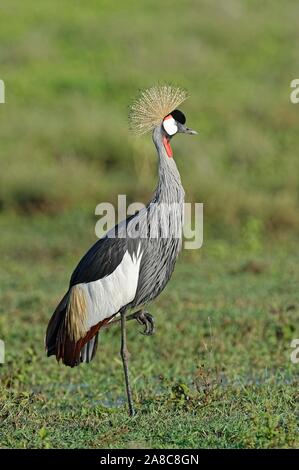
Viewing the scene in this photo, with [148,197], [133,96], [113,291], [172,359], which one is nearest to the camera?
[113,291]

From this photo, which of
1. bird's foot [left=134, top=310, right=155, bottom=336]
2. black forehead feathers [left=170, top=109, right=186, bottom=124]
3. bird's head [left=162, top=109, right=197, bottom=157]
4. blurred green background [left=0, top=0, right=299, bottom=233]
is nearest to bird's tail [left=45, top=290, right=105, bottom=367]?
bird's foot [left=134, top=310, right=155, bottom=336]

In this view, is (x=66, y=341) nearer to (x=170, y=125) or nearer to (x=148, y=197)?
(x=170, y=125)

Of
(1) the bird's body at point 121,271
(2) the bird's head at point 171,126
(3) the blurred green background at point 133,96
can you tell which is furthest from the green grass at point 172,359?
(2) the bird's head at point 171,126

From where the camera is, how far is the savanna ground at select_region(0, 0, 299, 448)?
548 cm

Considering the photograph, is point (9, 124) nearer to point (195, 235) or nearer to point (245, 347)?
point (195, 235)

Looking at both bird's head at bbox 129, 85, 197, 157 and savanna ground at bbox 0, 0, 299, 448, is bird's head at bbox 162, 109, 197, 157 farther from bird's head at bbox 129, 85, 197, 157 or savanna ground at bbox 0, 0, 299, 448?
savanna ground at bbox 0, 0, 299, 448

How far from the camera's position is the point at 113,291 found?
550cm

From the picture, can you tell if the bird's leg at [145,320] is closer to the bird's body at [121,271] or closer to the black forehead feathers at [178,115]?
the bird's body at [121,271]

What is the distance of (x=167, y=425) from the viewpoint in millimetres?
5027

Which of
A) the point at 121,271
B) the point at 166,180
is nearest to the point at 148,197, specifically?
the point at 166,180

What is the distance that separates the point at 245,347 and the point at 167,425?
271 centimetres

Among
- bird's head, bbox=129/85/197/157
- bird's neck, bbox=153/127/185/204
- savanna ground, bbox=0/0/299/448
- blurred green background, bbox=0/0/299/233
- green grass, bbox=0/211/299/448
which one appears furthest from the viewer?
blurred green background, bbox=0/0/299/233

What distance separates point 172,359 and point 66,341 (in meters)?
2.09

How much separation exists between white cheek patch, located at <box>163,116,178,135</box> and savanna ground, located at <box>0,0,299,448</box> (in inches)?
51.4
